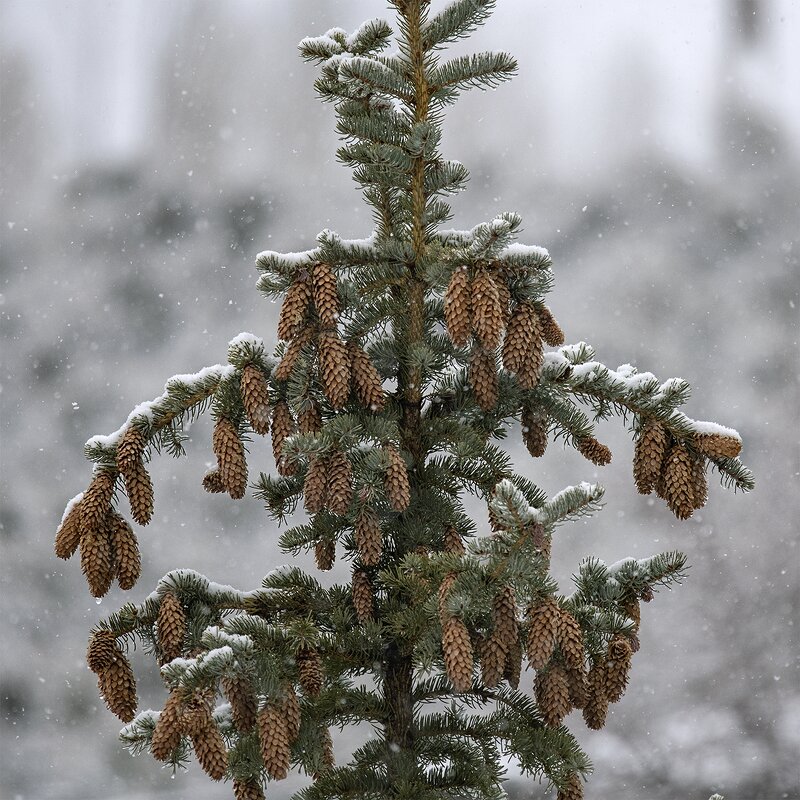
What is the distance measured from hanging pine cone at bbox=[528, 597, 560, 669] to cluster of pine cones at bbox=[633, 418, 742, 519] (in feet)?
0.77

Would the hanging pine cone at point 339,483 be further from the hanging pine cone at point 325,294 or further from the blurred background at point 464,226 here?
the blurred background at point 464,226

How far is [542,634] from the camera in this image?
3.62 feet

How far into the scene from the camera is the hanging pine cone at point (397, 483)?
1192mm

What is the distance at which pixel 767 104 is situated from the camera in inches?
192

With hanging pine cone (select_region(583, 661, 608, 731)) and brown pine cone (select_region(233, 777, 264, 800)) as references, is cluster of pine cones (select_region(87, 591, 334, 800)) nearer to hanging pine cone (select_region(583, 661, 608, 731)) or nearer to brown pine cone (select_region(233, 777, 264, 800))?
brown pine cone (select_region(233, 777, 264, 800))

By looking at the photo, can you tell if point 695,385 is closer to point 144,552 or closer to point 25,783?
point 144,552

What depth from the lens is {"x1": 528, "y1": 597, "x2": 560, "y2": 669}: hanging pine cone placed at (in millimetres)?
1099

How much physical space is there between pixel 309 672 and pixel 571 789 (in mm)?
349

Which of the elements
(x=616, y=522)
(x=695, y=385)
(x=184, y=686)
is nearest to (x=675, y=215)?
(x=695, y=385)

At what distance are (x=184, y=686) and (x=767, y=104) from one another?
178 inches

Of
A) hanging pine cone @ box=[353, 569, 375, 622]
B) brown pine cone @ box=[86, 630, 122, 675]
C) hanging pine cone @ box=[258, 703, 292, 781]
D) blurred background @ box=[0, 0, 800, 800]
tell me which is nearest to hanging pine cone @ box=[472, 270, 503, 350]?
hanging pine cone @ box=[353, 569, 375, 622]

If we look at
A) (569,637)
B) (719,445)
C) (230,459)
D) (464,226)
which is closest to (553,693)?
(569,637)

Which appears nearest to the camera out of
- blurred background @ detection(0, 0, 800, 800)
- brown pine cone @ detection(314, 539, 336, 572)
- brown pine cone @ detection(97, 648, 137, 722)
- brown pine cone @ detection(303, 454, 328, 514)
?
brown pine cone @ detection(303, 454, 328, 514)

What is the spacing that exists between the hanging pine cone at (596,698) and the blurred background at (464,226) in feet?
11.4
